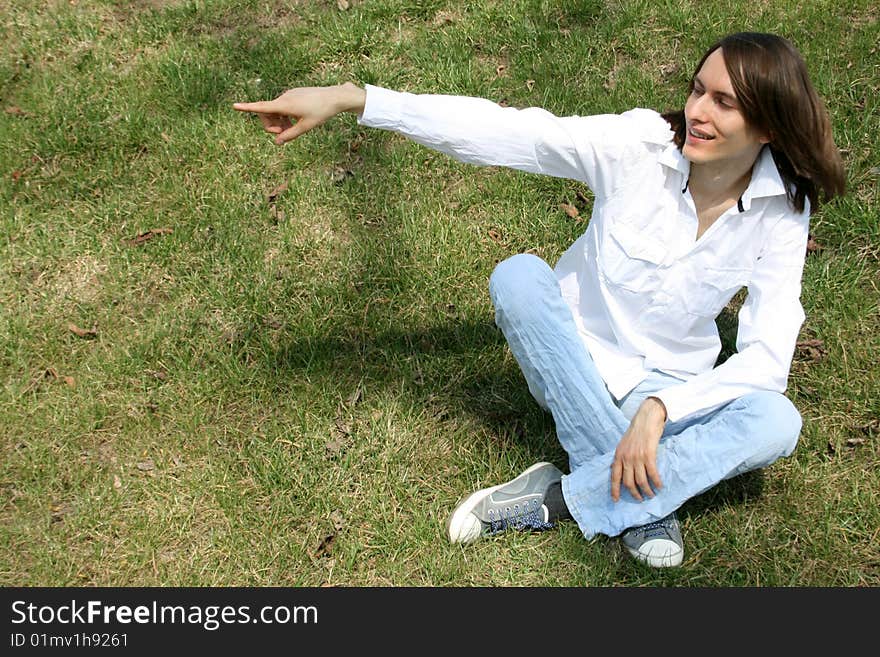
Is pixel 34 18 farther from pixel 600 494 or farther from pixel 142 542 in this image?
pixel 600 494

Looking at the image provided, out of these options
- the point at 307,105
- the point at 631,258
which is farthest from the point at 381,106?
the point at 631,258

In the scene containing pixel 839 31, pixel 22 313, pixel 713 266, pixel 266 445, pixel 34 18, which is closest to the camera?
pixel 713 266

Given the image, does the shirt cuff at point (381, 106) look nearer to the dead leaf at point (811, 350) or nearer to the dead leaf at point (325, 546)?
the dead leaf at point (325, 546)

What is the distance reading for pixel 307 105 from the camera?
95.3 inches

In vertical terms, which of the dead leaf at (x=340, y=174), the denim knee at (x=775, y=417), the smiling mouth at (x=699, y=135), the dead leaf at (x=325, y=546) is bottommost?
the dead leaf at (x=325, y=546)

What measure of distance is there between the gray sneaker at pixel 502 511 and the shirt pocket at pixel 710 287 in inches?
31.0

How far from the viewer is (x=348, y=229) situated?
13.0 feet

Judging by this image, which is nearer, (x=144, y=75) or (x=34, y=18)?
(x=144, y=75)

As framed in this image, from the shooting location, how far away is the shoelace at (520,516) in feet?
10.0

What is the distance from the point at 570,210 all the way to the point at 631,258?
1281mm

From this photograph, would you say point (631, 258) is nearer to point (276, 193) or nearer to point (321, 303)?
point (321, 303)

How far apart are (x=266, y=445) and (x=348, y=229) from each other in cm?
114

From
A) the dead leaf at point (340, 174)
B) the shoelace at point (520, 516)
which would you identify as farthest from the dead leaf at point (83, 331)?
the shoelace at point (520, 516)

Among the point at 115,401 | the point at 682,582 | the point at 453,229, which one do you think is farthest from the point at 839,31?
the point at 115,401
